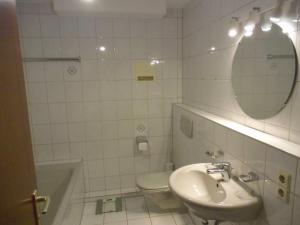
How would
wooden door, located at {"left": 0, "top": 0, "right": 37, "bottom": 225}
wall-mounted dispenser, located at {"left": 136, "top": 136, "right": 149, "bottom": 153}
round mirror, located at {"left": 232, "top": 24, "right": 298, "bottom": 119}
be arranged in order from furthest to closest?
1. wall-mounted dispenser, located at {"left": 136, "top": 136, "right": 149, "bottom": 153}
2. round mirror, located at {"left": 232, "top": 24, "right": 298, "bottom": 119}
3. wooden door, located at {"left": 0, "top": 0, "right": 37, "bottom": 225}

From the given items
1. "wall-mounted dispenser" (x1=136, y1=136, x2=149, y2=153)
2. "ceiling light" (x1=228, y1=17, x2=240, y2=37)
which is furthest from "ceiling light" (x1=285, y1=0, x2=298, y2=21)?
"wall-mounted dispenser" (x1=136, y1=136, x2=149, y2=153)

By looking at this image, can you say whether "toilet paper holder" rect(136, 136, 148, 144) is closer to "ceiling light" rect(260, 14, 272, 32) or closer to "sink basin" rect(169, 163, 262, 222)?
"sink basin" rect(169, 163, 262, 222)

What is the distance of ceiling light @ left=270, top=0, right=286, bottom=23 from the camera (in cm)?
112

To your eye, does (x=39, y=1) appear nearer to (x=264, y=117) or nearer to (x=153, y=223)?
(x=264, y=117)

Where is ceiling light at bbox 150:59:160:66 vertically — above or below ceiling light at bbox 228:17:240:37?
below

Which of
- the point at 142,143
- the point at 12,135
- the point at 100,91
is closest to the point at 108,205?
the point at 142,143

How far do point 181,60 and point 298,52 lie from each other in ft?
5.59

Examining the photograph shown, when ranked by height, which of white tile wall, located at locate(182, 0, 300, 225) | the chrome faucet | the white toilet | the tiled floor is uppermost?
white tile wall, located at locate(182, 0, 300, 225)

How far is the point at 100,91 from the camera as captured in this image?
101 inches

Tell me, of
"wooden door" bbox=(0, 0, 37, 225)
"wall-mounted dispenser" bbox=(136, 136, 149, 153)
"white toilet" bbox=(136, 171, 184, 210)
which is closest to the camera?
"wooden door" bbox=(0, 0, 37, 225)

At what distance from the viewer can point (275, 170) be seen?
1.02 m

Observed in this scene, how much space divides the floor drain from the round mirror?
1.85 m

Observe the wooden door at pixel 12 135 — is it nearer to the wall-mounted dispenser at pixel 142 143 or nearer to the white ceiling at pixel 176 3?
the wall-mounted dispenser at pixel 142 143

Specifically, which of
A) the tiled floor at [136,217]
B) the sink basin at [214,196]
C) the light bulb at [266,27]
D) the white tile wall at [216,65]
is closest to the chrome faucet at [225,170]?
the sink basin at [214,196]
